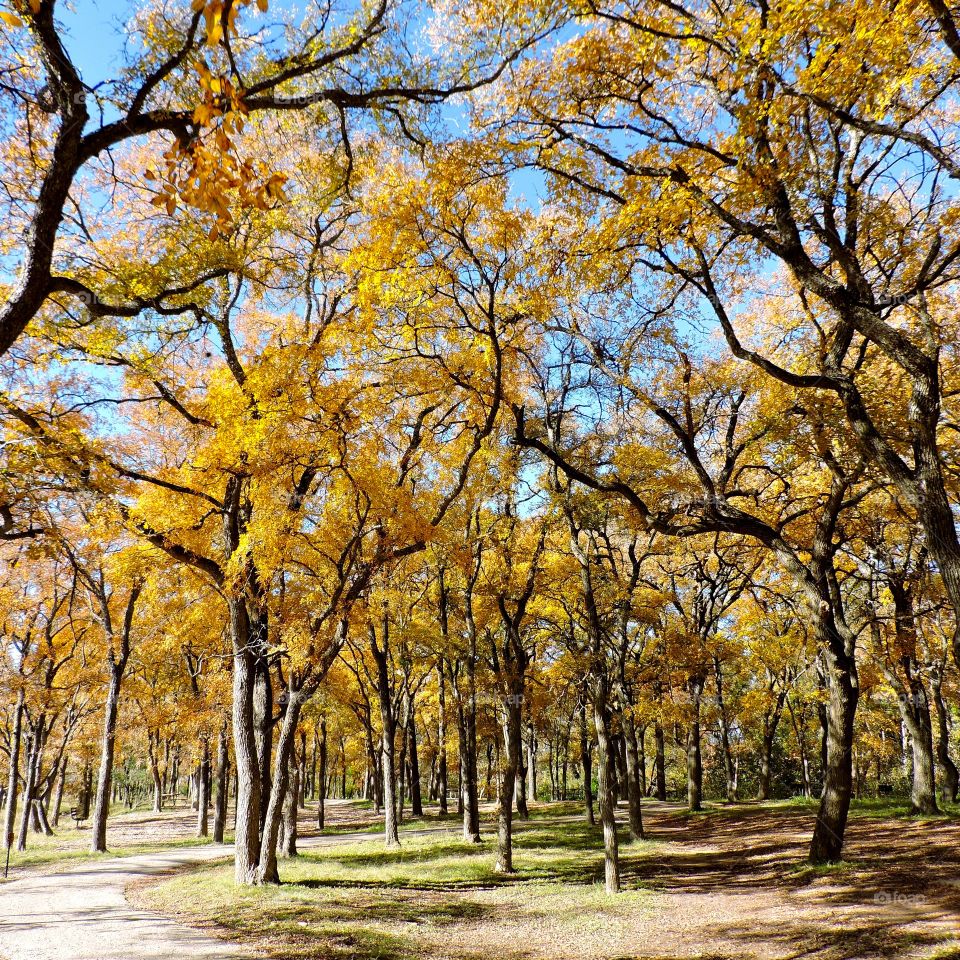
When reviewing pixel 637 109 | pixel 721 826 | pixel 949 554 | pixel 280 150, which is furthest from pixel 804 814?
pixel 280 150

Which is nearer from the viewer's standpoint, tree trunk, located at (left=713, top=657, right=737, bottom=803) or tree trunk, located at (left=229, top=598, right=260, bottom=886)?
tree trunk, located at (left=229, top=598, right=260, bottom=886)

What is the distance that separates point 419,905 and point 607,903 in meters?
3.14

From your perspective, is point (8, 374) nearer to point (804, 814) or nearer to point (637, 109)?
point (637, 109)

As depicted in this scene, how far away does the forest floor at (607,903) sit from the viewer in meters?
7.28

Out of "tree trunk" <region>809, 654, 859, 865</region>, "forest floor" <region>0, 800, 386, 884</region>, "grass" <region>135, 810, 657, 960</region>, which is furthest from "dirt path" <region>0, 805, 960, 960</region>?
"forest floor" <region>0, 800, 386, 884</region>

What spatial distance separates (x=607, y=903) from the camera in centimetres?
995

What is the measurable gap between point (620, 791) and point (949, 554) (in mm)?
31006

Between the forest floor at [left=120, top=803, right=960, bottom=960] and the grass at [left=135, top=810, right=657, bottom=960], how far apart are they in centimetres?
3

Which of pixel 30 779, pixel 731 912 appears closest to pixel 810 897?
pixel 731 912

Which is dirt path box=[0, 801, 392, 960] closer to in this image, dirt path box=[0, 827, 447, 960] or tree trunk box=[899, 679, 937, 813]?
dirt path box=[0, 827, 447, 960]

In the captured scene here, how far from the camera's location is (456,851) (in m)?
15.6

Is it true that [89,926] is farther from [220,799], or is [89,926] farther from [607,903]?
[220,799]

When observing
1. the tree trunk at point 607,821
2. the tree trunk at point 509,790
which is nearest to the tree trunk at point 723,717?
the tree trunk at point 509,790

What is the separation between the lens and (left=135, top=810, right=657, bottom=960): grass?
25.6 feet
